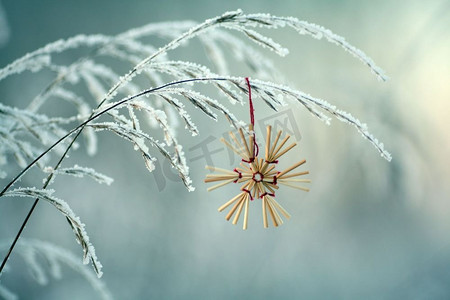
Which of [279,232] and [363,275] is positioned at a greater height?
[279,232]

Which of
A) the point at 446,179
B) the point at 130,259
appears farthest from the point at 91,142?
the point at 446,179

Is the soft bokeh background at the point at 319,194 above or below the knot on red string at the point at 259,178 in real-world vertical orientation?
above

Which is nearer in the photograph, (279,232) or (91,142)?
(91,142)

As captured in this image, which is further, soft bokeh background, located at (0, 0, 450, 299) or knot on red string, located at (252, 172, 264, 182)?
soft bokeh background, located at (0, 0, 450, 299)

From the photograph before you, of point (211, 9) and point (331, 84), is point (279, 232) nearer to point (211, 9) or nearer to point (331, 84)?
point (331, 84)

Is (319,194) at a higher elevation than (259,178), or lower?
higher

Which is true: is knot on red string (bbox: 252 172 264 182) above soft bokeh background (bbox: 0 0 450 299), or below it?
below

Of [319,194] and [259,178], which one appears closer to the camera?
[259,178]

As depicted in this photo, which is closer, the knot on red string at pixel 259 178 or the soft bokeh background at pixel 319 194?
the knot on red string at pixel 259 178
